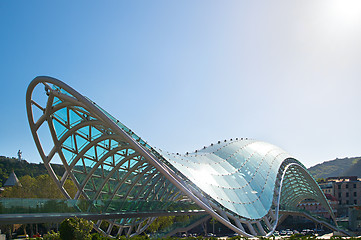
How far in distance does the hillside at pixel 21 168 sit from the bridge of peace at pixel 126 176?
8740 centimetres

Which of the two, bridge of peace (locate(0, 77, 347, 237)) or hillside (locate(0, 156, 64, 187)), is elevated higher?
hillside (locate(0, 156, 64, 187))

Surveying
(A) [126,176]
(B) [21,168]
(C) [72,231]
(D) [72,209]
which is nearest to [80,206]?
(D) [72,209]

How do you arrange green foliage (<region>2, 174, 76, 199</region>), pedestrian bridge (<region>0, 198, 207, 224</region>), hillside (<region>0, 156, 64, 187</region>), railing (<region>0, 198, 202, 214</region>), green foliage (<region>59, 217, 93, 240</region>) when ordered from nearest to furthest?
green foliage (<region>59, 217, 93, 240</region>) < pedestrian bridge (<region>0, 198, 207, 224</region>) < railing (<region>0, 198, 202, 214</region>) < green foliage (<region>2, 174, 76, 199</region>) < hillside (<region>0, 156, 64, 187</region>)

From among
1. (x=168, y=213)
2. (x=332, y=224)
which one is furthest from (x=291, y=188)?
(x=168, y=213)

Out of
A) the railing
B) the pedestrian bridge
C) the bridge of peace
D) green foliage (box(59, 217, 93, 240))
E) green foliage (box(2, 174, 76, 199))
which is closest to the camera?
green foliage (box(59, 217, 93, 240))

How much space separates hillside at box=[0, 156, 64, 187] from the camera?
131250mm

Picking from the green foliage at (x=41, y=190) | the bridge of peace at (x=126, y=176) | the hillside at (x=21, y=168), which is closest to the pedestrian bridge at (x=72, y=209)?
the bridge of peace at (x=126, y=176)

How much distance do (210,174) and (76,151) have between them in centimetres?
1479

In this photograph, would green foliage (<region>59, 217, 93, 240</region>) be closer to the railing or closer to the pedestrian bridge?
the pedestrian bridge

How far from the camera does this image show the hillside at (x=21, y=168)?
131 m

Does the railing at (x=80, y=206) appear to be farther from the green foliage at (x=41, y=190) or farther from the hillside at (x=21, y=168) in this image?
the hillside at (x=21, y=168)

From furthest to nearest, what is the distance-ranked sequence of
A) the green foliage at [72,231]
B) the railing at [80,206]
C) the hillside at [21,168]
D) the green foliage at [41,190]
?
the hillside at [21,168]
the green foliage at [41,190]
the railing at [80,206]
the green foliage at [72,231]

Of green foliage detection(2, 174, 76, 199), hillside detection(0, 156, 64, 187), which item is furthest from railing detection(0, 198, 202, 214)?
hillside detection(0, 156, 64, 187)

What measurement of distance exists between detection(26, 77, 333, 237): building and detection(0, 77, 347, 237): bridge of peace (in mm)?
84
